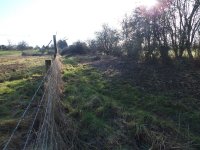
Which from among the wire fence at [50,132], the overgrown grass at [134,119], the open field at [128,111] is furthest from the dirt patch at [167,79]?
the wire fence at [50,132]

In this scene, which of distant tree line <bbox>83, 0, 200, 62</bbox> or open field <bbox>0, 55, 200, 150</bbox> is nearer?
open field <bbox>0, 55, 200, 150</bbox>

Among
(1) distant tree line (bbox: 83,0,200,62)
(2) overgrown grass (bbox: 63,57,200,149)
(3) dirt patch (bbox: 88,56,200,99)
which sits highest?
(1) distant tree line (bbox: 83,0,200,62)

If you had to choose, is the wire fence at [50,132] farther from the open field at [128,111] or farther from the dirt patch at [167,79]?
the dirt patch at [167,79]

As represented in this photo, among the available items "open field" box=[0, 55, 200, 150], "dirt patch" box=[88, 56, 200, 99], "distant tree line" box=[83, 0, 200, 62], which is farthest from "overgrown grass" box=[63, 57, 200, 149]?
"distant tree line" box=[83, 0, 200, 62]

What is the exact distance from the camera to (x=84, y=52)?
35.8 metres

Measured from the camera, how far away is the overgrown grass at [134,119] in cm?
600

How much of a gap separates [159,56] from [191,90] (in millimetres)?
5800

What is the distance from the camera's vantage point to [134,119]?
7.05 meters

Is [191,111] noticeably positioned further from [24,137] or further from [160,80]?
[24,137]

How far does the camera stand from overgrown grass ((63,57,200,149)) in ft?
19.7

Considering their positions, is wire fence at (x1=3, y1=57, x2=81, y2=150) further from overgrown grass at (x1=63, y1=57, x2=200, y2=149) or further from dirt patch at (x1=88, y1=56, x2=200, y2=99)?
dirt patch at (x1=88, y1=56, x2=200, y2=99)

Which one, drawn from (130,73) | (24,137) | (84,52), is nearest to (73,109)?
(24,137)

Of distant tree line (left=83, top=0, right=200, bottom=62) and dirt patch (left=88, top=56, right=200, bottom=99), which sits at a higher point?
distant tree line (left=83, top=0, right=200, bottom=62)

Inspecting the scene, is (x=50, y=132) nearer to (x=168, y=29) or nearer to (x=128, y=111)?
(x=128, y=111)
